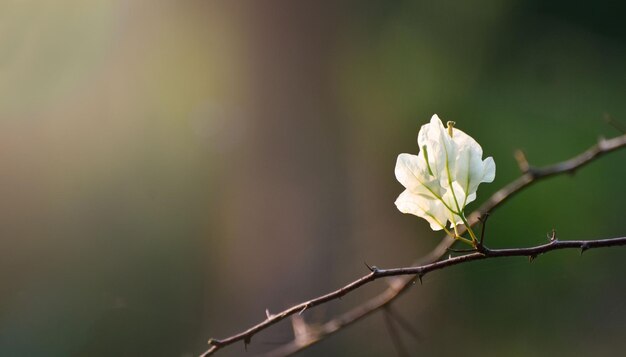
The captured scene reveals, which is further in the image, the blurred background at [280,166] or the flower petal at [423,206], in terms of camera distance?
the blurred background at [280,166]

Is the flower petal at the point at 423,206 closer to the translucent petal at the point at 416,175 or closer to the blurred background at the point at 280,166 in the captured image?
the translucent petal at the point at 416,175

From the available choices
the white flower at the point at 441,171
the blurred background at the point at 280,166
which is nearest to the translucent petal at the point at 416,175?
the white flower at the point at 441,171

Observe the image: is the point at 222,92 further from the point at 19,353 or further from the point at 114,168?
the point at 19,353

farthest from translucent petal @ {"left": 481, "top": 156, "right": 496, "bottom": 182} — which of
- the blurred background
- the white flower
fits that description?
the blurred background

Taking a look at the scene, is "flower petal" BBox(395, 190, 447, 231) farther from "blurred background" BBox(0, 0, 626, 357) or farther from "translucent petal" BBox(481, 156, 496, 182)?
Result: "blurred background" BBox(0, 0, 626, 357)

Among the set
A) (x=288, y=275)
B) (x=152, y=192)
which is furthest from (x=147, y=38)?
(x=288, y=275)
